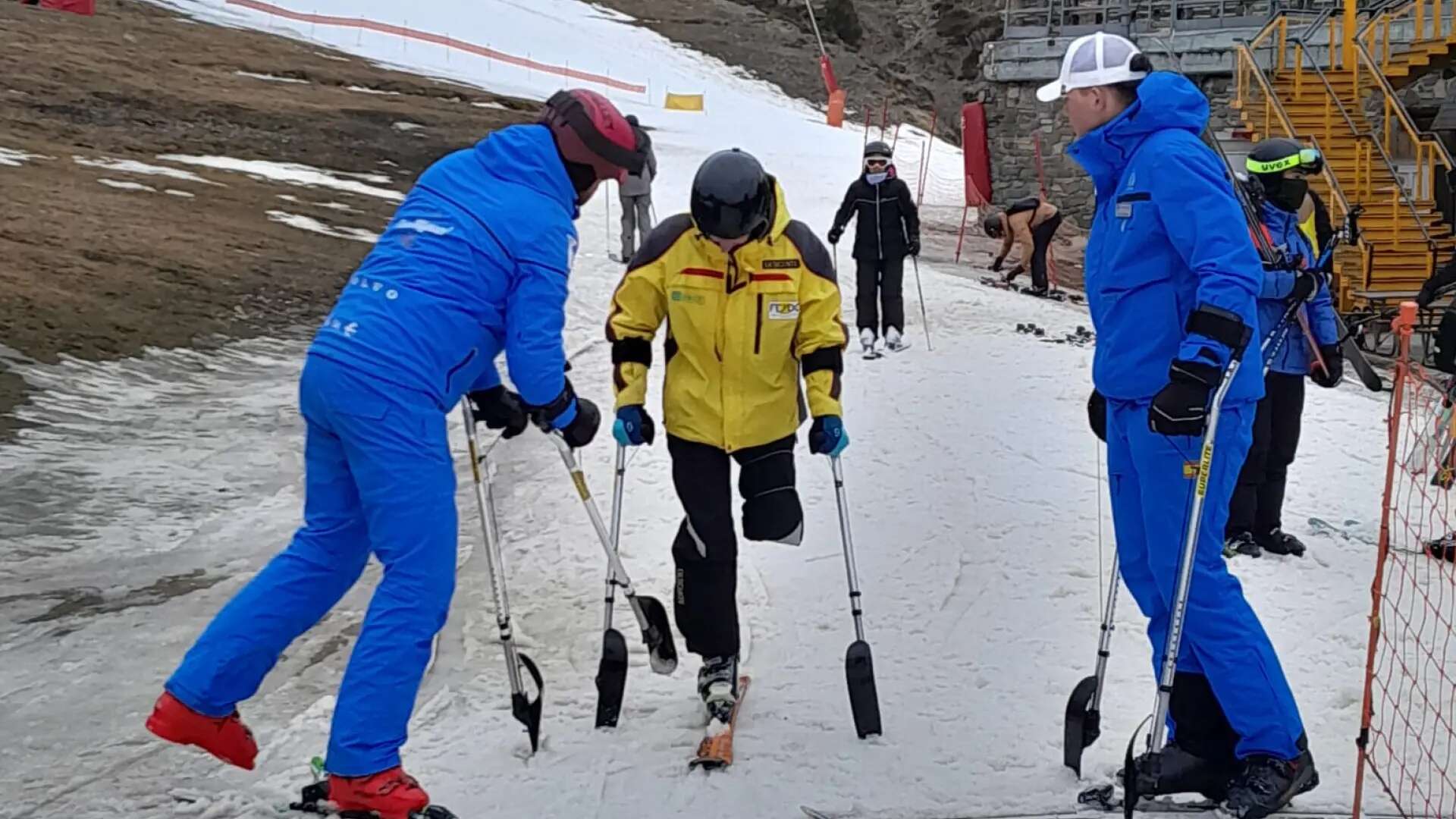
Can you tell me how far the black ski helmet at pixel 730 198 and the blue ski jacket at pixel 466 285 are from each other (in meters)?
0.49

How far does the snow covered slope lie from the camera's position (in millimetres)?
4195

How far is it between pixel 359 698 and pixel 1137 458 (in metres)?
2.25

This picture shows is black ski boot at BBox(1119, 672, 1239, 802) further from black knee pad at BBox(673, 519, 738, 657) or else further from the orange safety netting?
black knee pad at BBox(673, 519, 738, 657)

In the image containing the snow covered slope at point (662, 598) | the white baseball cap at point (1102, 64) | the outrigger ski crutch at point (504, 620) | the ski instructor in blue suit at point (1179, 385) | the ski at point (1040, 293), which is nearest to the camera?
the ski instructor in blue suit at point (1179, 385)

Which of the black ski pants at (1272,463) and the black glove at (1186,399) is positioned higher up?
the black glove at (1186,399)

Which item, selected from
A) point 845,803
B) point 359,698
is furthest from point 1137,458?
point 359,698

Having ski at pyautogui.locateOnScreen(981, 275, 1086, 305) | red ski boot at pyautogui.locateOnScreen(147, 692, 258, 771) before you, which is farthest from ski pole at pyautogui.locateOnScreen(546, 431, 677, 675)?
ski at pyautogui.locateOnScreen(981, 275, 1086, 305)

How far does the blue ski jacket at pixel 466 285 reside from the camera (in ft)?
12.1

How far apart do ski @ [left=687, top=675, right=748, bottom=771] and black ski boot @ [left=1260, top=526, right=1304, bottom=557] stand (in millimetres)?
3233

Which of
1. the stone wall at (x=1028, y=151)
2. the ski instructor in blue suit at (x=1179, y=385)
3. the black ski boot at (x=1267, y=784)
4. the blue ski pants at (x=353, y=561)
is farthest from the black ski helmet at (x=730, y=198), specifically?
the stone wall at (x=1028, y=151)

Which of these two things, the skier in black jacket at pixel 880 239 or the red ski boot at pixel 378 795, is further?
the skier in black jacket at pixel 880 239

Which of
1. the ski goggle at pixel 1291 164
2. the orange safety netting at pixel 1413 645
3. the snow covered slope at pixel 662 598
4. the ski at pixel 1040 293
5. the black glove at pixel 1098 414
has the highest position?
the ski goggle at pixel 1291 164

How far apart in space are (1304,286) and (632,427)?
3019mm

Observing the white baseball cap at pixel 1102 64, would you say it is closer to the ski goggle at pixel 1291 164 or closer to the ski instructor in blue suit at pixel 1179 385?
the ski instructor in blue suit at pixel 1179 385
